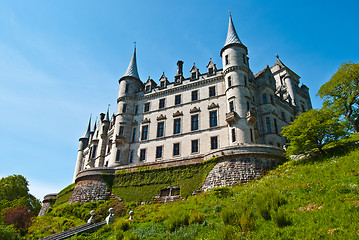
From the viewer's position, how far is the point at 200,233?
45.5 ft

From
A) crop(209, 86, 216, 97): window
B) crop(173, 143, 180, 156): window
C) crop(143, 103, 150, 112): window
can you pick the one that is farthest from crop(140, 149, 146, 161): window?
crop(209, 86, 216, 97): window

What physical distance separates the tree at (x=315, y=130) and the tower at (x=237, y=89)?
8.56 metres

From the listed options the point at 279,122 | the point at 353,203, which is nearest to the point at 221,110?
the point at 279,122

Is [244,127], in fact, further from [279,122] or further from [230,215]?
[230,215]

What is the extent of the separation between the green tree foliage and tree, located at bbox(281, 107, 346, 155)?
46361mm

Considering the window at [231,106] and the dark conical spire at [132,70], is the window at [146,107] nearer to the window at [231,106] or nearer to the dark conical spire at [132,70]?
the dark conical spire at [132,70]

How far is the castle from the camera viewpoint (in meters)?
34.1

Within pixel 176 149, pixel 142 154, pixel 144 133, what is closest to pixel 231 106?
pixel 176 149

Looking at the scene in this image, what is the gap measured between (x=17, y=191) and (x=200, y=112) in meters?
39.9

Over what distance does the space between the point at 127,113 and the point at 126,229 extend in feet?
84.0

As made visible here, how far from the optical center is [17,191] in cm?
5141

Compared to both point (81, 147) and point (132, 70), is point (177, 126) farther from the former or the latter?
point (81, 147)

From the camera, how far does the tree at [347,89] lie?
31.9 m

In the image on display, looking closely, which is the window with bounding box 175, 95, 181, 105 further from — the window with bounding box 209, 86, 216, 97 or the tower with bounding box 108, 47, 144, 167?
the tower with bounding box 108, 47, 144, 167
